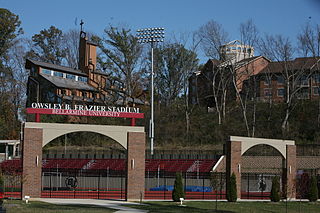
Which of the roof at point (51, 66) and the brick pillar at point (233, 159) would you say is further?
the roof at point (51, 66)

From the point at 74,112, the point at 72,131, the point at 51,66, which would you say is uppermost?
the point at 51,66

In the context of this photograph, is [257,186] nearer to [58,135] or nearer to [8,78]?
[58,135]

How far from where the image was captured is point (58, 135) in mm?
32750

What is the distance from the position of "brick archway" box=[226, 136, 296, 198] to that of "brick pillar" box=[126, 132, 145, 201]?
621cm

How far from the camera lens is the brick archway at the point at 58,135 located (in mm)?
31656

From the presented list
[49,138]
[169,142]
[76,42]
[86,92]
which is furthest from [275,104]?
[49,138]

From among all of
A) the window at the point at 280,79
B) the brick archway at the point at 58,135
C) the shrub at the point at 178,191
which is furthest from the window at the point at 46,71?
the shrub at the point at 178,191

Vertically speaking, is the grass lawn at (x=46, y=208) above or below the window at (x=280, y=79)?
below

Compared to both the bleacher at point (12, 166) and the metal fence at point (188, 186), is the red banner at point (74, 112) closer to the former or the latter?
the bleacher at point (12, 166)

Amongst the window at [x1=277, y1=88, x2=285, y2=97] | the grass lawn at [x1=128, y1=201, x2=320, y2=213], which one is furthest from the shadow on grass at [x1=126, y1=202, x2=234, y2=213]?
the window at [x1=277, y1=88, x2=285, y2=97]

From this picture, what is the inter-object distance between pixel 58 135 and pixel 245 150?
13.5 metres

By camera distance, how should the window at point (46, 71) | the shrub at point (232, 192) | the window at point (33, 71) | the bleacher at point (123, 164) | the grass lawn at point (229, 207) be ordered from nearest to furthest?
the grass lawn at point (229, 207)
the shrub at point (232, 192)
the bleacher at point (123, 164)
the window at point (46, 71)
the window at point (33, 71)

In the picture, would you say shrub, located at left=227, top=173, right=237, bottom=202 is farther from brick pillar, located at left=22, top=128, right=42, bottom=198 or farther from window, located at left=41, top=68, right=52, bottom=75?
window, located at left=41, top=68, right=52, bottom=75

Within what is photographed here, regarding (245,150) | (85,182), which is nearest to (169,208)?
(245,150)
